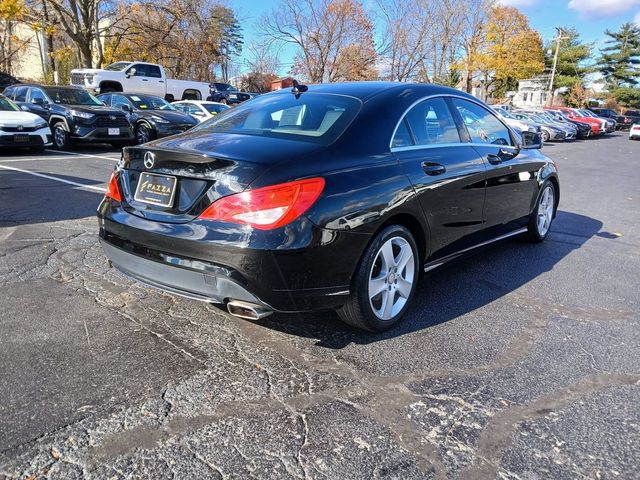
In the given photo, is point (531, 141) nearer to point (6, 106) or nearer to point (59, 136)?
point (6, 106)

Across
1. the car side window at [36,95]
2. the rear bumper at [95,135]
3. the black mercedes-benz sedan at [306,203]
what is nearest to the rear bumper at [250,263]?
the black mercedes-benz sedan at [306,203]

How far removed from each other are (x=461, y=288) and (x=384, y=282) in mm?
1263

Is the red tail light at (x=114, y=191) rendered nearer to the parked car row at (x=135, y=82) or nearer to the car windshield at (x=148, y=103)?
the car windshield at (x=148, y=103)

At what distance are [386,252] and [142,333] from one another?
1630 mm

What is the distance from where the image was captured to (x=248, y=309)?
2.79 metres

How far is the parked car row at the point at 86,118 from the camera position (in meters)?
12.5

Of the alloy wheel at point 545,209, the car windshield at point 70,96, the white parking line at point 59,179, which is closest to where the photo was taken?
the alloy wheel at point 545,209

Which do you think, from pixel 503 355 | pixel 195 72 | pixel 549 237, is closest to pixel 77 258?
pixel 503 355

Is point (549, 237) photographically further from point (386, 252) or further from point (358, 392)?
point (358, 392)

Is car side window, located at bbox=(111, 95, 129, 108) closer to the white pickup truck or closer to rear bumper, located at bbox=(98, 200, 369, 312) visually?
the white pickup truck

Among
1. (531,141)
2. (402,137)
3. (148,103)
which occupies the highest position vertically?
(148,103)

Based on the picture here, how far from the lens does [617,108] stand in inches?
2623

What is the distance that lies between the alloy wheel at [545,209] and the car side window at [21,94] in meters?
13.7

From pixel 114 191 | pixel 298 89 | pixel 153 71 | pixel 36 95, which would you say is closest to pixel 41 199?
pixel 114 191
